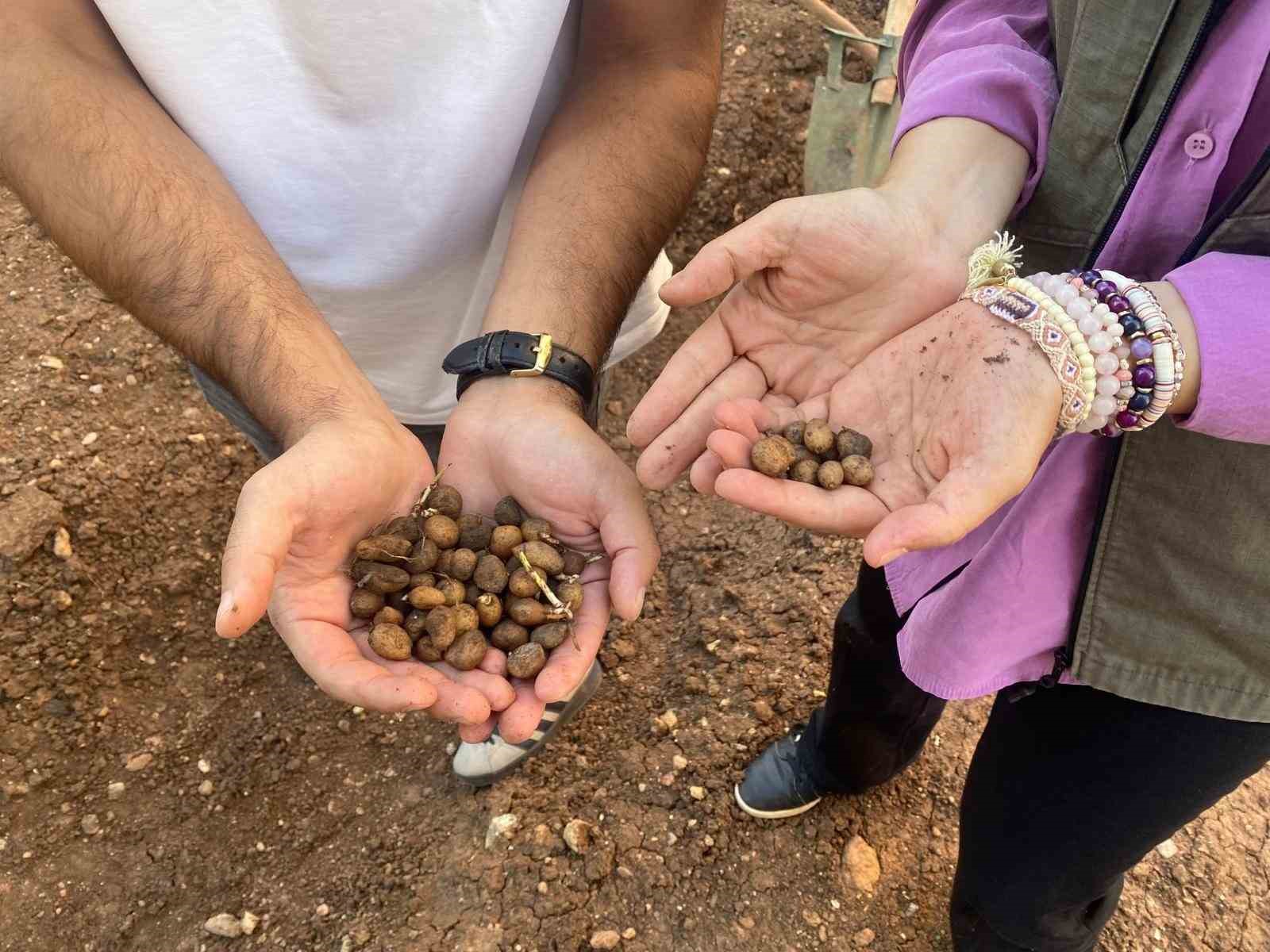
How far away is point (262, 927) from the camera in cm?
236

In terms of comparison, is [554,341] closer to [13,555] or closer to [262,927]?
[262,927]

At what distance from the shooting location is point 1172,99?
123cm

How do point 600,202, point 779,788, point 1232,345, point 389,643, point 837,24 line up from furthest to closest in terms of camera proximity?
point 837,24 < point 779,788 < point 600,202 < point 389,643 < point 1232,345

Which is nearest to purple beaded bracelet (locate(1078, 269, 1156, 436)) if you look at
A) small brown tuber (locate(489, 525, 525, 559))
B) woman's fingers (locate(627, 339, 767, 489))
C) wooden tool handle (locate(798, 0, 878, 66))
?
woman's fingers (locate(627, 339, 767, 489))

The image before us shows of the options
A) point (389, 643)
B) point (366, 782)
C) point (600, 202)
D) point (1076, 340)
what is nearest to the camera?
point (1076, 340)

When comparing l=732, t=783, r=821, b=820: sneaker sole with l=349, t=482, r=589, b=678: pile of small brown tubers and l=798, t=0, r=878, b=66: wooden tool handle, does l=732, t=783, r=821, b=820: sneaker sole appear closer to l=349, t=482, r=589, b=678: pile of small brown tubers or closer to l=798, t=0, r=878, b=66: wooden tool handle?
l=349, t=482, r=589, b=678: pile of small brown tubers

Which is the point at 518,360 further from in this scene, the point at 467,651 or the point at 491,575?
the point at 467,651

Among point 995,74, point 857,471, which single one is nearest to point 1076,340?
point 857,471

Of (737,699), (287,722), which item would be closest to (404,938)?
(287,722)

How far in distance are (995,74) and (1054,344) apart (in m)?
0.52

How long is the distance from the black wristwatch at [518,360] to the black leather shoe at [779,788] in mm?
1233

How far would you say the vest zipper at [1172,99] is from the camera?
→ 119 centimetres

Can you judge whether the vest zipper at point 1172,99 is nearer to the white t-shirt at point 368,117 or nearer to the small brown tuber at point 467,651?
the white t-shirt at point 368,117

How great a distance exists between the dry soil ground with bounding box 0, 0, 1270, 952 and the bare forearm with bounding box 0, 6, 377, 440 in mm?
1385
